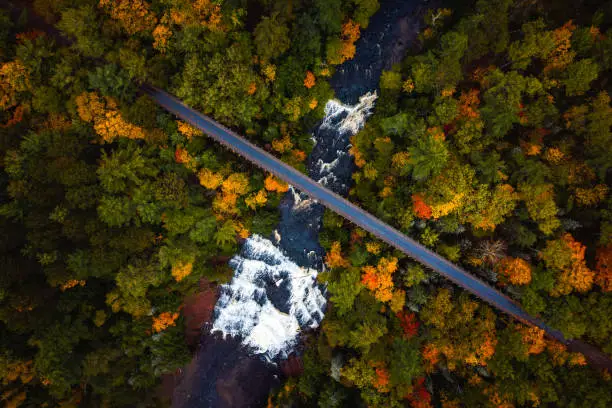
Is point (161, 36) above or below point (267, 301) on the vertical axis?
above

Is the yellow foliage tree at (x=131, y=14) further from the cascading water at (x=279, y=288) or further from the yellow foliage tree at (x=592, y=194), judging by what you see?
the yellow foliage tree at (x=592, y=194)

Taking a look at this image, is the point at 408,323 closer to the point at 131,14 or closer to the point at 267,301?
the point at 267,301

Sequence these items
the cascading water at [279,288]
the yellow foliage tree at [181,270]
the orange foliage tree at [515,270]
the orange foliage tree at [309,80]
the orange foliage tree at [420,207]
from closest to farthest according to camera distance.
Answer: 1. the orange foliage tree at [515,270]
2. the orange foliage tree at [420,207]
3. the yellow foliage tree at [181,270]
4. the orange foliage tree at [309,80]
5. the cascading water at [279,288]

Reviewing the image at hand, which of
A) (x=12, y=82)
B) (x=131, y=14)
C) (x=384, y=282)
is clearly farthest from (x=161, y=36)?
(x=384, y=282)

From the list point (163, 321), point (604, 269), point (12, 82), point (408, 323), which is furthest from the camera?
point (163, 321)

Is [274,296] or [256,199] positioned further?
[274,296]

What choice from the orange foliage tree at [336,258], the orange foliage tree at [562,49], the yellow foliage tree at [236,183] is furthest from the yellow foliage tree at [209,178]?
the orange foliage tree at [562,49]

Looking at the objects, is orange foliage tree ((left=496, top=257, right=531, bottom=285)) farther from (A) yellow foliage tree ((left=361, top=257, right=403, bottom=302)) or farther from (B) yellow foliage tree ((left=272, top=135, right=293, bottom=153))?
(B) yellow foliage tree ((left=272, top=135, right=293, bottom=153))
